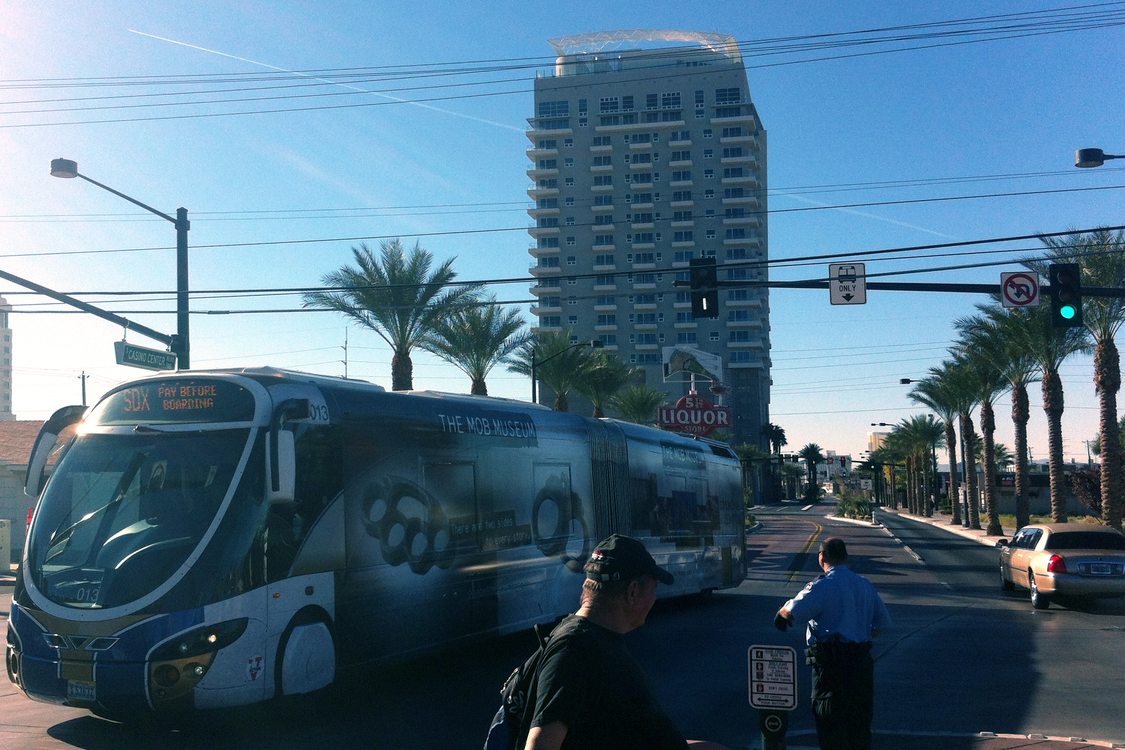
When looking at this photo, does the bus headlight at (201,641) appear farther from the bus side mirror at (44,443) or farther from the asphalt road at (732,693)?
the bus side mirror at (44,443)

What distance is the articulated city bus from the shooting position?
29.3ft

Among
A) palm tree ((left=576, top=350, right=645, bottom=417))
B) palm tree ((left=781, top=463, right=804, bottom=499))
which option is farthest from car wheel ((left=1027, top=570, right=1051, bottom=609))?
palm tree ((left=781, top=463, right=804, bottom=499))

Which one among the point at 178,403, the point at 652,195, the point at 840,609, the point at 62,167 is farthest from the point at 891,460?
the point at 840,609

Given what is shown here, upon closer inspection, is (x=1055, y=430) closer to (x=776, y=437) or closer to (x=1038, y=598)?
(x=1038, y=598)

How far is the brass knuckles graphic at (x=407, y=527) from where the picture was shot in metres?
11.2

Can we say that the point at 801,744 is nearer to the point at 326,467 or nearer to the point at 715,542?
the point at 326,467

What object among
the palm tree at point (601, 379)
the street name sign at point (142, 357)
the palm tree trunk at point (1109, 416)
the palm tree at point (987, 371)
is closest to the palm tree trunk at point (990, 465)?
the palm tree at point (987, 371)

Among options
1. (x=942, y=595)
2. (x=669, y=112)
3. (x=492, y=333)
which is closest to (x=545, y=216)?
(x=669, y=112)

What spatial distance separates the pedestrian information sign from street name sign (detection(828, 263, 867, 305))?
13.3 metres

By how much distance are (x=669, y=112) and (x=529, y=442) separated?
115 m

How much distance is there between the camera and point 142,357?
21.2m

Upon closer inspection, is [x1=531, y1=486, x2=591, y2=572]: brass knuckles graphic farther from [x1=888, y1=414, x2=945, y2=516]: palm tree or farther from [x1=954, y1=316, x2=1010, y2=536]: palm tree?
[x1=888, y1=414, x2=945, y2=516]: palm tree

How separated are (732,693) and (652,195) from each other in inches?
4630

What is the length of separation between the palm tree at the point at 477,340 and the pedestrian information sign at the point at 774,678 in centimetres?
3199
